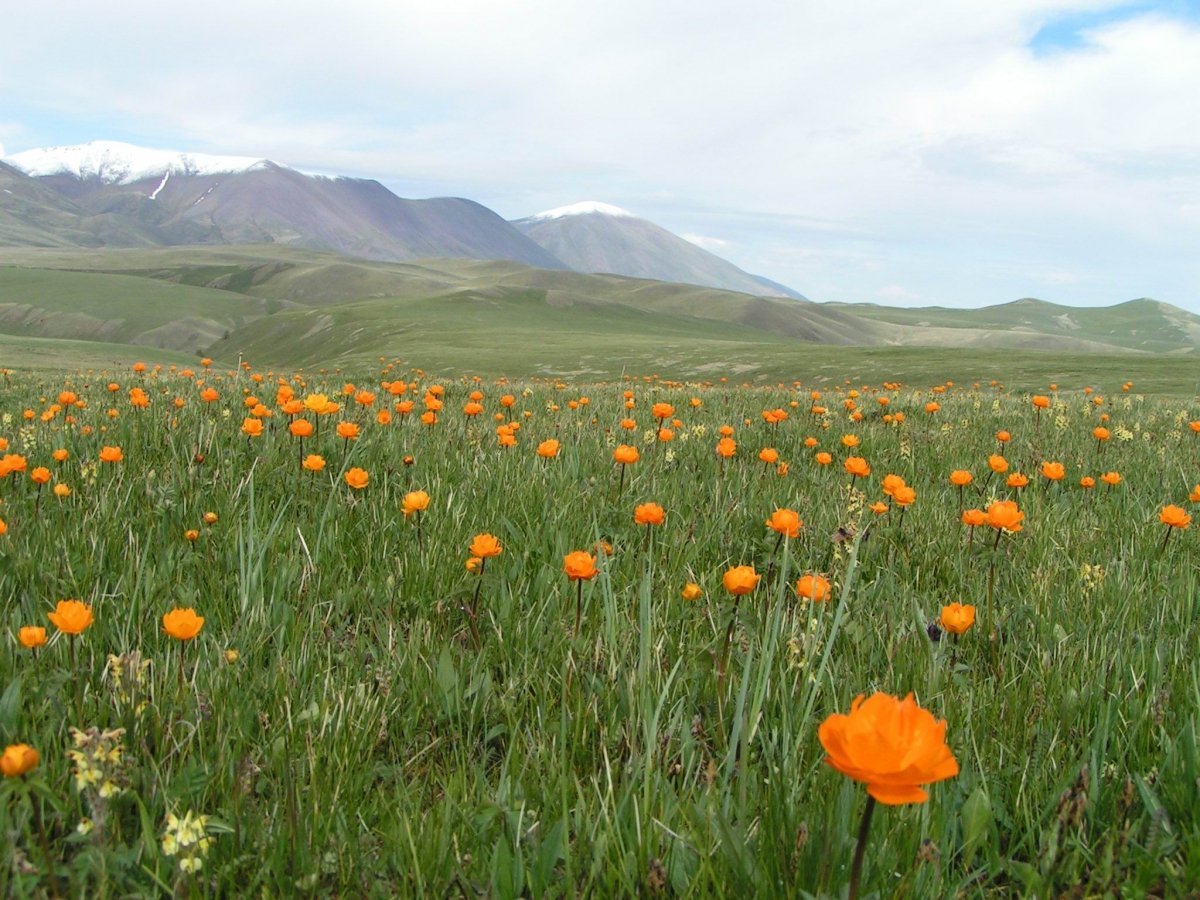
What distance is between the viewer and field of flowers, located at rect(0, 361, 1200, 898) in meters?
1.38

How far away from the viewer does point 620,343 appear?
8912cm

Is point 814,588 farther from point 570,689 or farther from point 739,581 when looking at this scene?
point 570,689

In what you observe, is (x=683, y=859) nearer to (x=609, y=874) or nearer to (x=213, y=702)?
(x=609, y=874)

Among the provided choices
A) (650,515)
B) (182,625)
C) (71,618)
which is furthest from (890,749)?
(650,515)

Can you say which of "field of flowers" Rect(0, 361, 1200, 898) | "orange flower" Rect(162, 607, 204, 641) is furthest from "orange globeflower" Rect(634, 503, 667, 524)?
"orange flower" Rect(162, 607, 204, 641)

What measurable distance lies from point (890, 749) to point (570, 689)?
122 cm

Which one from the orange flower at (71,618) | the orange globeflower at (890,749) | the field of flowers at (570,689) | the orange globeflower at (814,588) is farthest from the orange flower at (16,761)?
the orange globeflower at (814,588)

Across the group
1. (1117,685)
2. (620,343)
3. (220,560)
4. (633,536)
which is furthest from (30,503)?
(620,343)

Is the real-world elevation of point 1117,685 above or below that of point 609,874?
above

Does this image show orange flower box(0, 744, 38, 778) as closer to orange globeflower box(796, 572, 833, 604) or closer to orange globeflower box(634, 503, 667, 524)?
orange globeflower box(796, 572, 833, 604)

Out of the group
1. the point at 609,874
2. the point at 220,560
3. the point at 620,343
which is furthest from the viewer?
the point at 620,343

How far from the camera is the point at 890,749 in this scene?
96cm

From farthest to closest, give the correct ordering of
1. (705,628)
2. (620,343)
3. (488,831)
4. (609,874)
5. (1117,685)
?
(620,343) → (705,628) → (1117,685) → (488,831) → (609,874)

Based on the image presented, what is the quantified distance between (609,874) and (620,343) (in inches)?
3492
